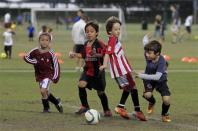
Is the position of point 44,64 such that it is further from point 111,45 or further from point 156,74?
point 156,74

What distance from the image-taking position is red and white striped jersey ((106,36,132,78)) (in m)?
11.0

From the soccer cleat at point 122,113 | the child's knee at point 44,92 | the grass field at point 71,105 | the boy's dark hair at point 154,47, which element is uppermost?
the boy's dark hair at point 154,47

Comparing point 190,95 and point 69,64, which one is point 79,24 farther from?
point 190,95

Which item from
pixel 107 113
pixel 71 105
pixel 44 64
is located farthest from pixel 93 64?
pixel 71 105

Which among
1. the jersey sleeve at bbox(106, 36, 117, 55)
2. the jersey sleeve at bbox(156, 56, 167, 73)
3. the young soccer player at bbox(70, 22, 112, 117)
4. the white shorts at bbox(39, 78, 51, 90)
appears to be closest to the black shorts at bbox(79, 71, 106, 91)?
the young soccer player at bbox(70, 22, 112, 117)

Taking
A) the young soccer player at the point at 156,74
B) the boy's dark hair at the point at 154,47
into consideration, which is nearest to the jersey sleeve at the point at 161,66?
the young soccer player at the point at 156,74

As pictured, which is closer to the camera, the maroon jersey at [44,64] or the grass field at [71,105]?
the grass field at [71,105]

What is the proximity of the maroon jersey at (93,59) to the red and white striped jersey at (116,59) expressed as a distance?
0.27 metres

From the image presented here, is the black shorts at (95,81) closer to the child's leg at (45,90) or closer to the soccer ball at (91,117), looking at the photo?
the child's leg at (45,90)

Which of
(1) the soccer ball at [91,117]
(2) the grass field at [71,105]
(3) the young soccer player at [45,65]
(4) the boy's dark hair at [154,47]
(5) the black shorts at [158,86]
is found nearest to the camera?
(2) the grass field at [71,105]

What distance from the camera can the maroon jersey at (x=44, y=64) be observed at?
1178 centimetres

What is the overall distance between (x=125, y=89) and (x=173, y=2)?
81.7 metres

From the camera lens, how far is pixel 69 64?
79.3 feet

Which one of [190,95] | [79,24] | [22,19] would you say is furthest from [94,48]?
[22,19]
